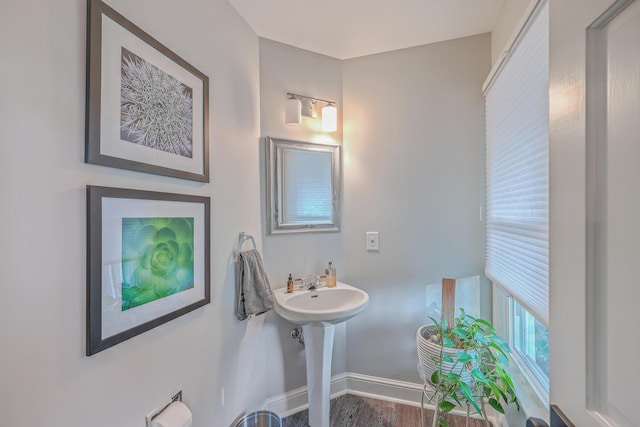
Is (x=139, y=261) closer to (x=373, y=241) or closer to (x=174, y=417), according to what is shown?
(x=174, y=417)

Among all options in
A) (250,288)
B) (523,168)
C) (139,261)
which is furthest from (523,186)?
(139,261)

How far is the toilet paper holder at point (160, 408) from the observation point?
101 cm

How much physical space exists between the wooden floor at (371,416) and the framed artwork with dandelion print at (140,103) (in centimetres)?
167

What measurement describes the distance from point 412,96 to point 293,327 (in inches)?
69.3

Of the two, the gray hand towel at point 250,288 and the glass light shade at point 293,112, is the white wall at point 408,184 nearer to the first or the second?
the glass light shade at point 293,112

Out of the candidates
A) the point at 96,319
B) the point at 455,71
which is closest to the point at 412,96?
the point at 455,71

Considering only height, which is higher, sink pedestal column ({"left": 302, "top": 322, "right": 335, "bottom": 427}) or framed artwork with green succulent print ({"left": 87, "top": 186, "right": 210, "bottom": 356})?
framed artwork with green succulent print ({"left": 87, "top": 186, "right": 210, "bottom": 356})

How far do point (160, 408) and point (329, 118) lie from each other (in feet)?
5.73

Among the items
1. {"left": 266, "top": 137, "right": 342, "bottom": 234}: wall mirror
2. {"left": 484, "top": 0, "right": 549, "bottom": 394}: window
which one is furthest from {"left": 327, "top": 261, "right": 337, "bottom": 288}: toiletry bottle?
{"left": 484, "top": 0, "right": 549, "bottom": 394}: window

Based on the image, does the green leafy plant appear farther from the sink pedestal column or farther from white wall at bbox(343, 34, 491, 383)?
the sink pedestal column

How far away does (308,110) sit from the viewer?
75.0 inches

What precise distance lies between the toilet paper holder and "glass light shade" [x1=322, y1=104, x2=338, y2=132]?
1.66m

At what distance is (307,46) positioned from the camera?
191 cm

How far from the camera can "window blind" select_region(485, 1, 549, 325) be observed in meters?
1.03
